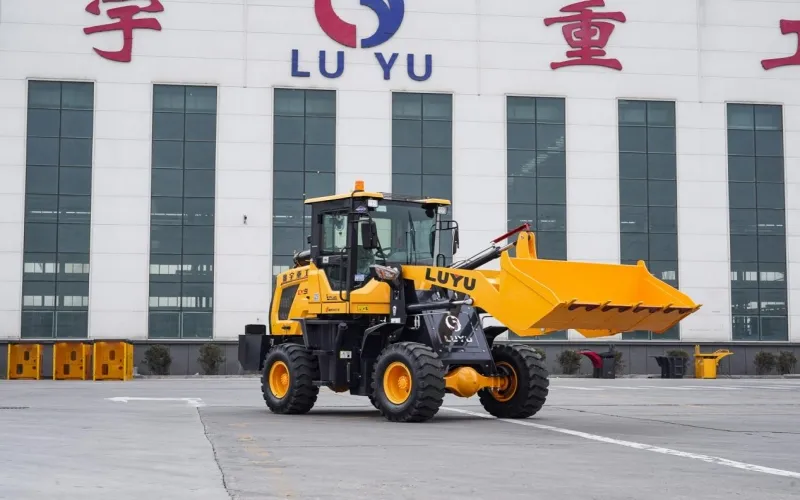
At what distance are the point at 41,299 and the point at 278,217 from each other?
10101mm

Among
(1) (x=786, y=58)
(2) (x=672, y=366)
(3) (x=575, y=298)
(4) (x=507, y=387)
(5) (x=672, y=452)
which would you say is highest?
(1) (x=786, y=58)

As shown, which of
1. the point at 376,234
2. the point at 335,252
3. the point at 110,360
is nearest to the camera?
the point at 376,234

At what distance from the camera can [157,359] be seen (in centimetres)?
4359

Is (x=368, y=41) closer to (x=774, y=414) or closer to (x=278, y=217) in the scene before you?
(x=278, y=217)

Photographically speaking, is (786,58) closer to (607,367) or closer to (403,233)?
(607,367)

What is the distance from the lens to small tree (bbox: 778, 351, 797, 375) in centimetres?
4709

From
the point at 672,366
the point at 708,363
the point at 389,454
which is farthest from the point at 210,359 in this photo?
the point at 389,454

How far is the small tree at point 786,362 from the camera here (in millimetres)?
47094

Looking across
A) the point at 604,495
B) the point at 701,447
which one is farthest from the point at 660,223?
the point at 604,495

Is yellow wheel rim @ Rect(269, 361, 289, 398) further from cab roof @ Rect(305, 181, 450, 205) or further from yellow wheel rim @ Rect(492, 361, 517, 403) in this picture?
Answer: yellow wheel rim @ Rect(492, 361, 517, 403)

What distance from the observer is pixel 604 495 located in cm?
820

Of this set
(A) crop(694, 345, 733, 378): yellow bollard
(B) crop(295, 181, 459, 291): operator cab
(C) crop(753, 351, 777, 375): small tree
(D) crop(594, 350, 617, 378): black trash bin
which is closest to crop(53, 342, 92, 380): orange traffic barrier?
(D) crop(594, 350, 617, 378): black trash bin

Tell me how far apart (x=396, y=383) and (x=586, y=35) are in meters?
35.5

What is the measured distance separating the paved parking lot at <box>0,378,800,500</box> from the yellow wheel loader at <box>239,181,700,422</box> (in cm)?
55
